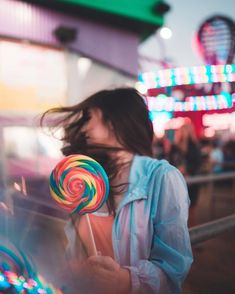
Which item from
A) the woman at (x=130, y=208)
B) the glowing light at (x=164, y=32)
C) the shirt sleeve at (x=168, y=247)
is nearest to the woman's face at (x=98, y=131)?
the woman at (x=130, y=208)

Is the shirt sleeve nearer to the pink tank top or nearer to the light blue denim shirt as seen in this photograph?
the light blue denim shirt

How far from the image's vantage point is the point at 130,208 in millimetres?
1165

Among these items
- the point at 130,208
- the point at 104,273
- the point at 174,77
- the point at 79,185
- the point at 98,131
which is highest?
the point at 174,77

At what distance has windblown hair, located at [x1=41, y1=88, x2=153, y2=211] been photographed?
1.25 meters

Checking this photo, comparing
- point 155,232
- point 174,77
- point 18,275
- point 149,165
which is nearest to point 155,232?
point 155,232

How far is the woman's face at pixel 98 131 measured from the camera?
1.27 metres

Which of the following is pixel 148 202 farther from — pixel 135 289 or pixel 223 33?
pixel 223 33

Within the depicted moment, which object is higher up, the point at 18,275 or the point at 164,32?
the point at 164,32

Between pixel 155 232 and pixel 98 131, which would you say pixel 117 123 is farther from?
pixel 155 232

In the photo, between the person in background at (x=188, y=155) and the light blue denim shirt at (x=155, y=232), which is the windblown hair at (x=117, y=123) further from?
the person in background at (x=188, y=155)

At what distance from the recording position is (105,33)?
8125 mm

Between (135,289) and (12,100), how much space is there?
6.20 meters

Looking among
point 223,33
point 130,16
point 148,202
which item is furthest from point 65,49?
point 148,202

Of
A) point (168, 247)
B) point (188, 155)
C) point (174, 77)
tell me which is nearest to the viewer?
point (168, 247)
